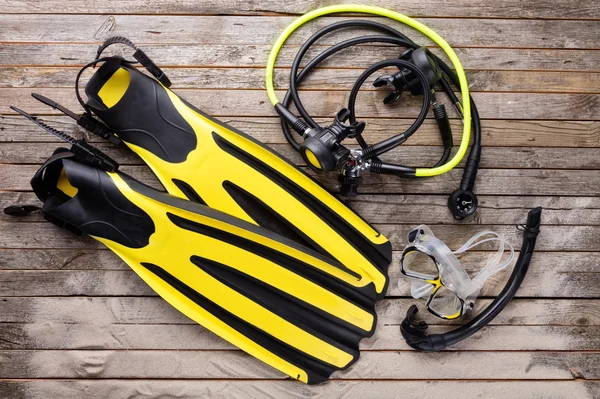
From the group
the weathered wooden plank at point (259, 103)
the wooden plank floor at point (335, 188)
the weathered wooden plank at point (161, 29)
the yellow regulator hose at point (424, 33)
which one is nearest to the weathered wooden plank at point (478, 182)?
the wooden plank floor at point (335, 188)

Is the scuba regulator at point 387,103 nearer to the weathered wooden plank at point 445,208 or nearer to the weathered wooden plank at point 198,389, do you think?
the weathered wooden plank at point 445,208

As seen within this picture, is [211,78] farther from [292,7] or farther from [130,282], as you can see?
[130,282]

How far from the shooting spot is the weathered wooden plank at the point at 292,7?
1.68m

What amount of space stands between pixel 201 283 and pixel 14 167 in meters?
0.84

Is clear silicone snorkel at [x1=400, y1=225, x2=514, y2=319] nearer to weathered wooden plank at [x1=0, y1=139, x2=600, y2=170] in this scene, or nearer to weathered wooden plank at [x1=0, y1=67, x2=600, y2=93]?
weathered wooden plank at [x1=0, y1=139, x2=600, y2=170]

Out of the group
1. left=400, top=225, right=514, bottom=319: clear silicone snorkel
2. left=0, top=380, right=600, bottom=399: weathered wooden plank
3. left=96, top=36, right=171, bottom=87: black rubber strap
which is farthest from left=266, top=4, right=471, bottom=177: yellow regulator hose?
left=0, top=380, right=600, bottom=399: weathered wooden plank

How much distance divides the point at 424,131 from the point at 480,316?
2.31 ft

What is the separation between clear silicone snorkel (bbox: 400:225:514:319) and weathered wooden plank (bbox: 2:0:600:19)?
0.85m

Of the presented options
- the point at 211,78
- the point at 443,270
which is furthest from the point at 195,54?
the point at 443,270

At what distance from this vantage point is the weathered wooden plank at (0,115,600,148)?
165cm

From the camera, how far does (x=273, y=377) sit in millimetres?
1602

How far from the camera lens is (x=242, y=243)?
152cm

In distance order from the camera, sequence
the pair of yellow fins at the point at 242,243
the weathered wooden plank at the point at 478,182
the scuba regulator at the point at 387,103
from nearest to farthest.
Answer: the scuba regulator at the point at 387,103
the pair of yellow fins at the point at 242,243
the weathered wooden plank at the point at 478,182

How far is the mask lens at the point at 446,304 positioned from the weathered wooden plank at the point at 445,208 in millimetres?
262
